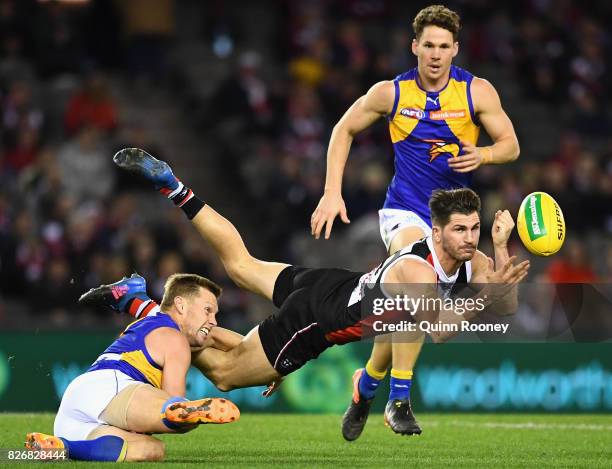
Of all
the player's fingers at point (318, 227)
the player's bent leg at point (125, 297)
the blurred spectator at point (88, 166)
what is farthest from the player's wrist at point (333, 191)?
the blurred spectator at point (88, 166)

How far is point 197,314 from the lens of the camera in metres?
8.33

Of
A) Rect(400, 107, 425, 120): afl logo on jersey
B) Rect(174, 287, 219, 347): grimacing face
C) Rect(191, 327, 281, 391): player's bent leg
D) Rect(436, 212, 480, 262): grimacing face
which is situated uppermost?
Rect(400, 107, 425, 120): afl logo on jersey

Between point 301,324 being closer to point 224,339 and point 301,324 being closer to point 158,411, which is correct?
point 224,339

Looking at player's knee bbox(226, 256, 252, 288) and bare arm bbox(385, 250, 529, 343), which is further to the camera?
player's knee bbox(226, 256, 252, 288)

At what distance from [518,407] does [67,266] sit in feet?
16.3

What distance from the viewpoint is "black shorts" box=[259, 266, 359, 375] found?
8.93m

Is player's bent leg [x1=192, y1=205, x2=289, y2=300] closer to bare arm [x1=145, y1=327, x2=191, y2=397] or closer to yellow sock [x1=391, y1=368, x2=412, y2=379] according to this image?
yellow sock [x1=391, y1=368, x2=412, y2=379]

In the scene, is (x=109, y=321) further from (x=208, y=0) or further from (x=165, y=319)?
(x=208, y=0)

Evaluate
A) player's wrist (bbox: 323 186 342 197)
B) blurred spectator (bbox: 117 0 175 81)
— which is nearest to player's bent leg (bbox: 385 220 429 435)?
player's wrist (bbox: 323 186 342 197)

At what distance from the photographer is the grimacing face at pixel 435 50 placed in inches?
365

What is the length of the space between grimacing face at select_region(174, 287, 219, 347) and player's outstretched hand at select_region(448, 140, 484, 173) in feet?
6.30

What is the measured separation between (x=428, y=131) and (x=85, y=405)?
335 cm

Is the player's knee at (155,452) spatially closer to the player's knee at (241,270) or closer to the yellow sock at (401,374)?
the yellow sock at (401,374)

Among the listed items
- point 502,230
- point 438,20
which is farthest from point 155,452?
point 438,20
